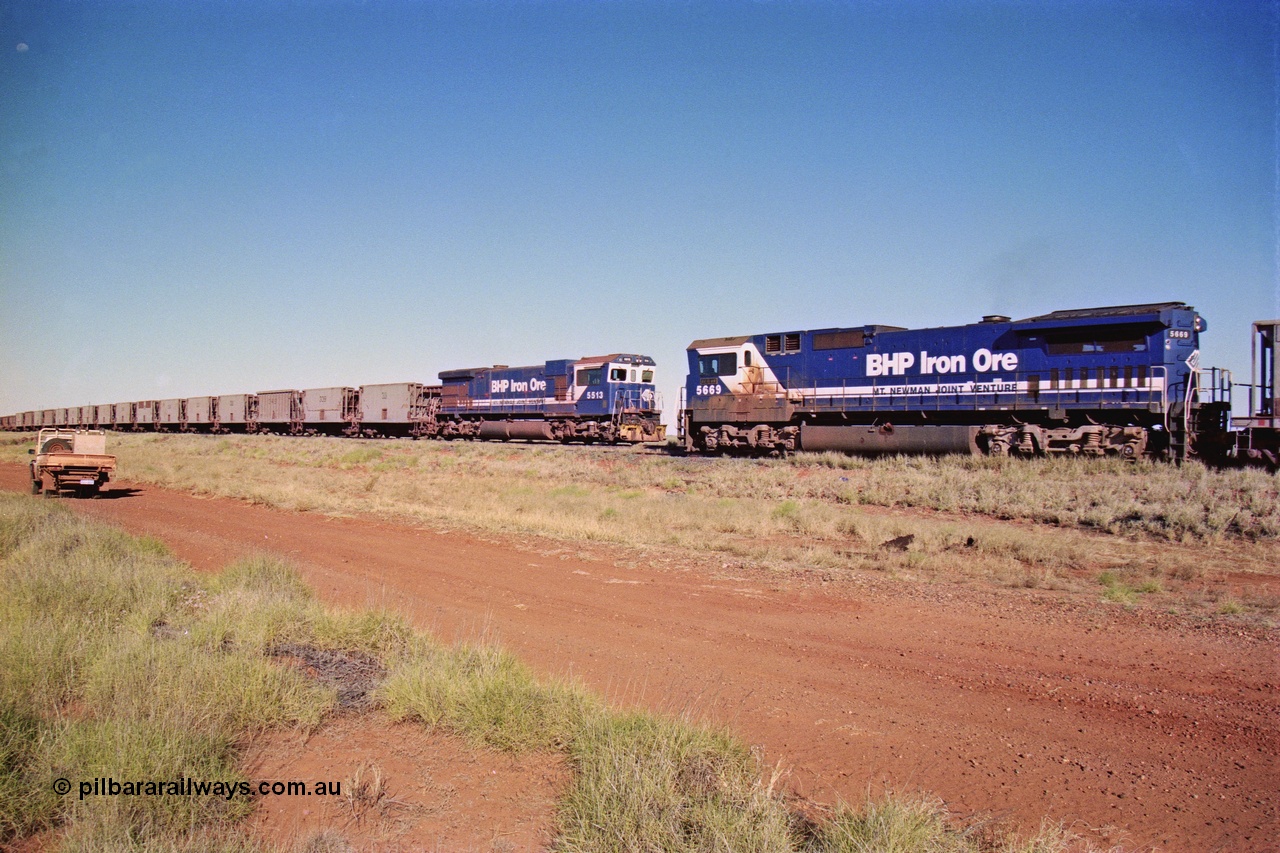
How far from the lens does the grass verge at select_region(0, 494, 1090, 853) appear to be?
12.9ft

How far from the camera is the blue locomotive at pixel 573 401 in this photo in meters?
37.2

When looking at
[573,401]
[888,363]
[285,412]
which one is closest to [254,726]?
[888,363]

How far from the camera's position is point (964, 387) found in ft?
78.1

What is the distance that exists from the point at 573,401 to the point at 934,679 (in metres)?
32.6

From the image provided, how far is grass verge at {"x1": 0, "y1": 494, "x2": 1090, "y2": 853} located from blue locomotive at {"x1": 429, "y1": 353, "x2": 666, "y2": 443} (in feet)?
95.2

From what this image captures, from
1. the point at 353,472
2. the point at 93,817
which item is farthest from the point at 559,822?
the point at 353,472

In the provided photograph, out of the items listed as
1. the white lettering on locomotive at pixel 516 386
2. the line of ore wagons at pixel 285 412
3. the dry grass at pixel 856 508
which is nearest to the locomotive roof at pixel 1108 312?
the dry grass at pixel 856 508

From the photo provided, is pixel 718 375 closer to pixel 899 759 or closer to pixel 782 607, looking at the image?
pixel 782 607

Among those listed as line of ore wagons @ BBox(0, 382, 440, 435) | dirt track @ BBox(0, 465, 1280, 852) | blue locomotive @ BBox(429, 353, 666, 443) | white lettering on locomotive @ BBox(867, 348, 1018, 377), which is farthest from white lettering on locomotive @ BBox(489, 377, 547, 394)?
dirt track @ BBox(0, 465, 1280, 852)

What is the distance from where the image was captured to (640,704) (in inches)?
234

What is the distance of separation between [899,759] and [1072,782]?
1.02 metres

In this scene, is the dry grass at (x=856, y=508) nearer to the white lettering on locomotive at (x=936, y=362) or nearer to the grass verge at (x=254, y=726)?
the white lettering on locomotive at (x=936, y=362)

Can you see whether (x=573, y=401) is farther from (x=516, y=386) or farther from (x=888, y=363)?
(x=888, y=363)

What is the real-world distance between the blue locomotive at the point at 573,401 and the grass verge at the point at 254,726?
2901cm
